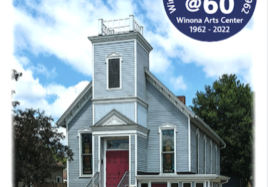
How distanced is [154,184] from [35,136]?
8231mm

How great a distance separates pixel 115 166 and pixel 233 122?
73.7 ft

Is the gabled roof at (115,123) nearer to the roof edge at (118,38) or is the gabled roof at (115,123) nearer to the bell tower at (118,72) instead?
the bell tower at (118,72)

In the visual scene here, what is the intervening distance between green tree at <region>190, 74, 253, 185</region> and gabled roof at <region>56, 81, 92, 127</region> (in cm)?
2032

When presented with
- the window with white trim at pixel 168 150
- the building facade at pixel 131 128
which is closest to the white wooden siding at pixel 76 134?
the building facade at pixel 131 128

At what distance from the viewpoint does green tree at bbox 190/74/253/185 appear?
41.1m

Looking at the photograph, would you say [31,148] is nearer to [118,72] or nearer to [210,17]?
[118,72]

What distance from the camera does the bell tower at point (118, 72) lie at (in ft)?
77.2

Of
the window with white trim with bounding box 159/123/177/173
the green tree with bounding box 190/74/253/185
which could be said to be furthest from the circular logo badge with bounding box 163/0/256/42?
the green tree with bounding box 190/74/253/185

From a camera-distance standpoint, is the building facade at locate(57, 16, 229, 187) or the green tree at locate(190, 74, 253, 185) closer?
the building facade at locate(57, 16, 229, 187)

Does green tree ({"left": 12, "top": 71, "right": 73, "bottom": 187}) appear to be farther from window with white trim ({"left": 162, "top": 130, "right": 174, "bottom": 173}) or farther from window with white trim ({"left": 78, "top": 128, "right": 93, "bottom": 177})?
window with white trim ({"left": 162, "top": 130, "right": 174, "bottom": 173})

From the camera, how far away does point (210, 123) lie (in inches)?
1715

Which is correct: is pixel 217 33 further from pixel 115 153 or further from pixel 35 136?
pixel 115 153

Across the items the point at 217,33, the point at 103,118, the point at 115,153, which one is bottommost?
the point at 115,153

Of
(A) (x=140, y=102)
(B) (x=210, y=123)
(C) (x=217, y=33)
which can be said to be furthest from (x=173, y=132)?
(B) (x=210, y=123)
